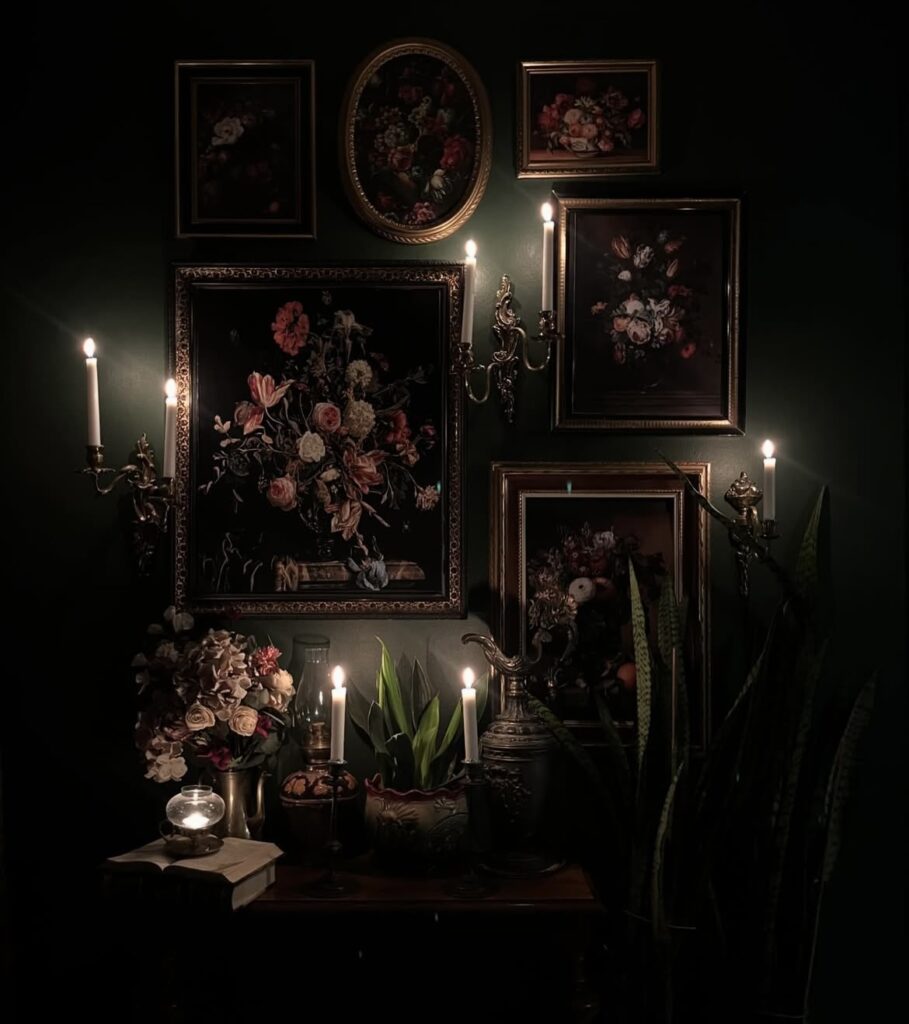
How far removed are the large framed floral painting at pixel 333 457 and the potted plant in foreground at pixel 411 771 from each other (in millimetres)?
216

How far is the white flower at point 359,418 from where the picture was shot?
2.56m

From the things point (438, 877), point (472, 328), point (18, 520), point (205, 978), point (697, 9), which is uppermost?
point (697, 9)

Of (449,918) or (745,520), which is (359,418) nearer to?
(745,520)

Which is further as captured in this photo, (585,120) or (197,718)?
(585,120)

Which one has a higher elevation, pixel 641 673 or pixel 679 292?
pixel 679 292

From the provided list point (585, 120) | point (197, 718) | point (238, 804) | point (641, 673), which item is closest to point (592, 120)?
point (585, 120)

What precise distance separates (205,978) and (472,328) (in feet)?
5.30

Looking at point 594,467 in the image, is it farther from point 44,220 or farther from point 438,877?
point 44,220

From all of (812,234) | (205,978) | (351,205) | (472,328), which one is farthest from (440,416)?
(205,978)

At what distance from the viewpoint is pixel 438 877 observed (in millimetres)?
2266

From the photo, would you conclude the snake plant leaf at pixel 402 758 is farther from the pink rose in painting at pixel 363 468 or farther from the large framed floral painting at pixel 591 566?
the pink rose in painting at pixel 363 468

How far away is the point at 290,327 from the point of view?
2576 mm

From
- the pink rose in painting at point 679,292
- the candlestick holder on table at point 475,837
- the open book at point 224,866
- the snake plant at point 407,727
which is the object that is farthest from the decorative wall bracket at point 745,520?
the open book at point 224,866

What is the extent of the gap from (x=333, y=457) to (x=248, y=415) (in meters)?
0.23
